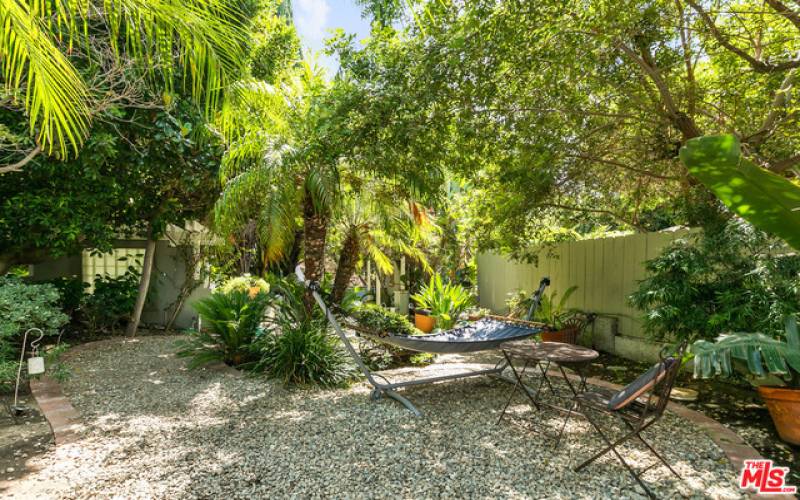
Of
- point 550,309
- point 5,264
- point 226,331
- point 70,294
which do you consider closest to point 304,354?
point 226,331

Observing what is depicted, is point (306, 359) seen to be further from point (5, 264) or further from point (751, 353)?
point (5, 264)

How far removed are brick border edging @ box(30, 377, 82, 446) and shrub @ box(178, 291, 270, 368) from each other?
1.36 metres

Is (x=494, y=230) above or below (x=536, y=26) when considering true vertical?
below

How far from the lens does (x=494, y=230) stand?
25.0 feet

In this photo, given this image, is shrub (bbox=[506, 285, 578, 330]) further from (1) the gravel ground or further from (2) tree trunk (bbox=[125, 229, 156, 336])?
(2) tree trunk (bbox=[125, 229, 156, 336])

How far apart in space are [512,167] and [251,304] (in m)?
3.78

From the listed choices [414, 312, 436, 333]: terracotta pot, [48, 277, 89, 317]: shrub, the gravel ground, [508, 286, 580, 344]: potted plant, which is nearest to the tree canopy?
[508, 286, 580, 344]: potted plant

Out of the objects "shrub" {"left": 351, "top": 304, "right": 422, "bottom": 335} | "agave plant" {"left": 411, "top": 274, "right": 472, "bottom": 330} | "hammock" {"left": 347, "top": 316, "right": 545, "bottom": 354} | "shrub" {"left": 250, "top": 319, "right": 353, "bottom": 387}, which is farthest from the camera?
"agave plant" {"left": 411, "top": 274, "right": 472, "bottom": 330}

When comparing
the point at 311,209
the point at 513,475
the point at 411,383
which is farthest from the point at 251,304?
the point at 513,475

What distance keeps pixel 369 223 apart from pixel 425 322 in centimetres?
274

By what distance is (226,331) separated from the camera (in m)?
5.76

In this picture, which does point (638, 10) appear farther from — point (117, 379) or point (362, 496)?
point (117, 379)

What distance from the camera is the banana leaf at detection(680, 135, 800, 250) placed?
2.00 metres

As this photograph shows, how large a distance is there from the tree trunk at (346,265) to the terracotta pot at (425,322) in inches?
91.4
